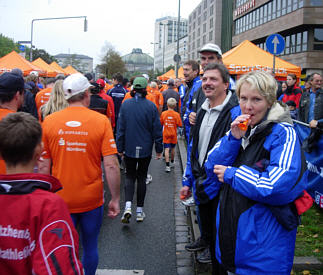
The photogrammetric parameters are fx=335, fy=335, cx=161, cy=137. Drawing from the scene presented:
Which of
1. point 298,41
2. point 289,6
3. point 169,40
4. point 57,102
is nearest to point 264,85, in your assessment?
point 57,102

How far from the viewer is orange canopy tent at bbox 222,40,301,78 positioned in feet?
35.8

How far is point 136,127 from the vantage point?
527 centimetres

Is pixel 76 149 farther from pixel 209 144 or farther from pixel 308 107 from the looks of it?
pixel 308 107

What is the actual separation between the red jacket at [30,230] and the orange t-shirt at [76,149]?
1380 mm

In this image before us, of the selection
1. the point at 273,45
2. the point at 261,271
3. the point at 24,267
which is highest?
the point at 273,45

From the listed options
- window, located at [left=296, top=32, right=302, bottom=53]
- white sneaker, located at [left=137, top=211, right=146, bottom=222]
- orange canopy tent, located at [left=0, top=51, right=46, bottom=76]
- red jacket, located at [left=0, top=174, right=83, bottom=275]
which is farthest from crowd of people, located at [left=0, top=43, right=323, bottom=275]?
window, located at [left=296, top=32, right=302, bottom=53]

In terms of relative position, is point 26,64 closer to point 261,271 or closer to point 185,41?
point 261,271

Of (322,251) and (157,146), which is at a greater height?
(157,146)

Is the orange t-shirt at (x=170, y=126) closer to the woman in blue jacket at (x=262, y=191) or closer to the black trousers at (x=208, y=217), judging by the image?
the black trousers at (x=208, y=217)

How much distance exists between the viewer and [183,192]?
3475mm

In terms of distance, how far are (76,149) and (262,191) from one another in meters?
1.64

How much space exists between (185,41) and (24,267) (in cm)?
12320

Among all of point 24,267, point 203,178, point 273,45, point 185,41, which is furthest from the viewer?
point 185,41

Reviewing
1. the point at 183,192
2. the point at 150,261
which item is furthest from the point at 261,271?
the point at 150,261
